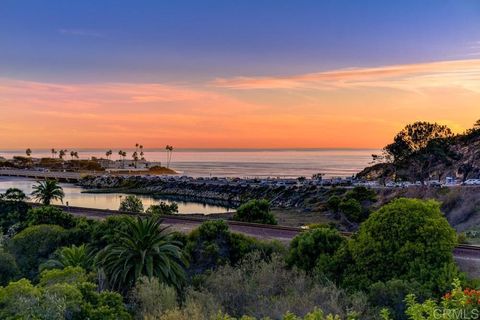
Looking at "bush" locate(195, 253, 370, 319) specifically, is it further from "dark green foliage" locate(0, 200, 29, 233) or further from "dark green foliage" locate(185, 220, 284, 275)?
"dark green foliage" locate(0, 200, 29, 233)

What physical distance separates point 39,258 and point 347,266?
19.2 meters

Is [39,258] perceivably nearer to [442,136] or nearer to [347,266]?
[347,266]

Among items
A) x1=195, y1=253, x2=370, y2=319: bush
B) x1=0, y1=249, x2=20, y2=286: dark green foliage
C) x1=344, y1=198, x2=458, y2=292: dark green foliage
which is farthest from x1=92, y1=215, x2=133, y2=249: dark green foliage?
x1=344, y1=198, x2=458, y2=292: dark green foliage

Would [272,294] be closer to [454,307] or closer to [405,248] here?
[405,248]

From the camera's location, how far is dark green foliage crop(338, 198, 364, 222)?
53.4m

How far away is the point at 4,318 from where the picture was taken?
48.2 feet

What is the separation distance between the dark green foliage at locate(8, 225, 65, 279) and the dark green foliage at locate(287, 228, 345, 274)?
15576 mm

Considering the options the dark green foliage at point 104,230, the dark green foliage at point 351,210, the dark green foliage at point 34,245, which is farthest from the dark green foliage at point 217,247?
the dark green foliage at point 351,210

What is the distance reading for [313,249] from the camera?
23.2 meters

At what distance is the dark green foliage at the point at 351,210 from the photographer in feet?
175

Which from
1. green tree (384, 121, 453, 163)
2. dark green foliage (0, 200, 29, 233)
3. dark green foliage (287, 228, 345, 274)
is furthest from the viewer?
green tree (384, 121, 453, 163)

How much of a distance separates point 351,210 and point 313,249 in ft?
105

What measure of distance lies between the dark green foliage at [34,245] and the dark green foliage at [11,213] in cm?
1033

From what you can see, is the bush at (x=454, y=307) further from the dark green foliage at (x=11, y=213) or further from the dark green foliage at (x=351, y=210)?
the dark green foliage at (x=351, y=210)
